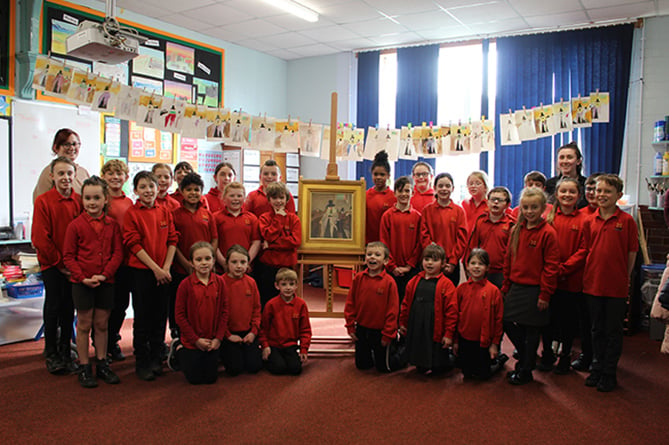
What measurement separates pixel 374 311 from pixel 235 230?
115 cm

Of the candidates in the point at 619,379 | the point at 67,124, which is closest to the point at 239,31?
the point at 67,124

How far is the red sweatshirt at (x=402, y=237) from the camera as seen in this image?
368 centimetres

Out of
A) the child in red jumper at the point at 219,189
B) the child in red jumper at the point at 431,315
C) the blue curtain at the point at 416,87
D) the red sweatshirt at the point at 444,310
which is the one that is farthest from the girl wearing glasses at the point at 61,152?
the blue curtain at the point at 416,87

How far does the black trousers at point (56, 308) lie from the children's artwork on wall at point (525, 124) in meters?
4.32

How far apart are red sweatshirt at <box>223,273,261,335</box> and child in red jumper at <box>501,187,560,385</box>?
1.66 m

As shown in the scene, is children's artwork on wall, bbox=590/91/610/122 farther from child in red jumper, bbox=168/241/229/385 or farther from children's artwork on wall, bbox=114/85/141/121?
children's artwork on wall, bbox=114/85/141/121

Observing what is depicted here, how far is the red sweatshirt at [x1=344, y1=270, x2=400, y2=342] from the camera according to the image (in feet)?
11.2

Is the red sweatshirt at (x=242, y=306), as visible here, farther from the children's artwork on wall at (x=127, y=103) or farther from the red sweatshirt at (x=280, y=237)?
the children's artwork on wall at (x=127, y=103)

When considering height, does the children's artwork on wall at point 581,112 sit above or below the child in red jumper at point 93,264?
above

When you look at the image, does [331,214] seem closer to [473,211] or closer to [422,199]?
[422,199]

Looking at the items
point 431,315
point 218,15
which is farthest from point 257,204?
point 218,15

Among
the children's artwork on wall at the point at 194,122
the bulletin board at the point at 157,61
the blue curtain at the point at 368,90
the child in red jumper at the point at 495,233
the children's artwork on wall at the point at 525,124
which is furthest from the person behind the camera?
the blue curtain at the point at 368,90

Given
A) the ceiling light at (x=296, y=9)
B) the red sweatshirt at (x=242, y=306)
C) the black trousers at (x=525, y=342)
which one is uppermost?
the ceiling light at (x=296, y=9)

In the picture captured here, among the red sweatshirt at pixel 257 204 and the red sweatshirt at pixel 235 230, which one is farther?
the red sweatshirt at pixel 257 204
